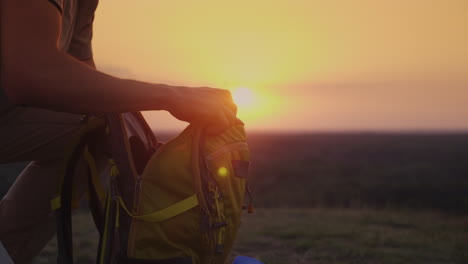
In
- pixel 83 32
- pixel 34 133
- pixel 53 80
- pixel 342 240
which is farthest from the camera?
pixel 342 240

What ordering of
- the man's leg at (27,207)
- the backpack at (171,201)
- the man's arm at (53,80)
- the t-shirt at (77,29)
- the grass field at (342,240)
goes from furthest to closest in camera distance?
1. the grass field at (342,240)
2. the man's leg at (27,207)
3. the backpack at (171,201)
4. the t-shirt at (77,29)
5. the man's arm at (53,80)

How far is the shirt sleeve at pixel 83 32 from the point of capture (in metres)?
2.12

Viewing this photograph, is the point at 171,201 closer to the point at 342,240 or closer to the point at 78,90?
the point at 78,90

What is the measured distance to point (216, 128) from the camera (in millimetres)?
1958

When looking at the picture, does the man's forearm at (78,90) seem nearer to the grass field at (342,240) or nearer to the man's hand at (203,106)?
the man's hand at (203,106)

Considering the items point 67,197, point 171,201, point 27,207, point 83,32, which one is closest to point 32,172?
point 27,207

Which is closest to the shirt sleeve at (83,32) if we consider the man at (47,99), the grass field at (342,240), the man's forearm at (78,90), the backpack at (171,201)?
the man at (47,99)

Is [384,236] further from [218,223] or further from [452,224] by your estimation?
[218,223]

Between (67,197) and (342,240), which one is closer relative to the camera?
(67,197)

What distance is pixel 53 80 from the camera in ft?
5.07

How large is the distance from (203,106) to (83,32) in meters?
0.72

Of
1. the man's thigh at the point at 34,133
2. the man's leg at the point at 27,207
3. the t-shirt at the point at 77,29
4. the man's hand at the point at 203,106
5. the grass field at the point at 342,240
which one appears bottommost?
the grass field at the point at 342,240

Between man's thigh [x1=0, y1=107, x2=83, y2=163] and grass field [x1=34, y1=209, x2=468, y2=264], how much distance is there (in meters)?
1.65

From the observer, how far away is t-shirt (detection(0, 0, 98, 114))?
179cm
